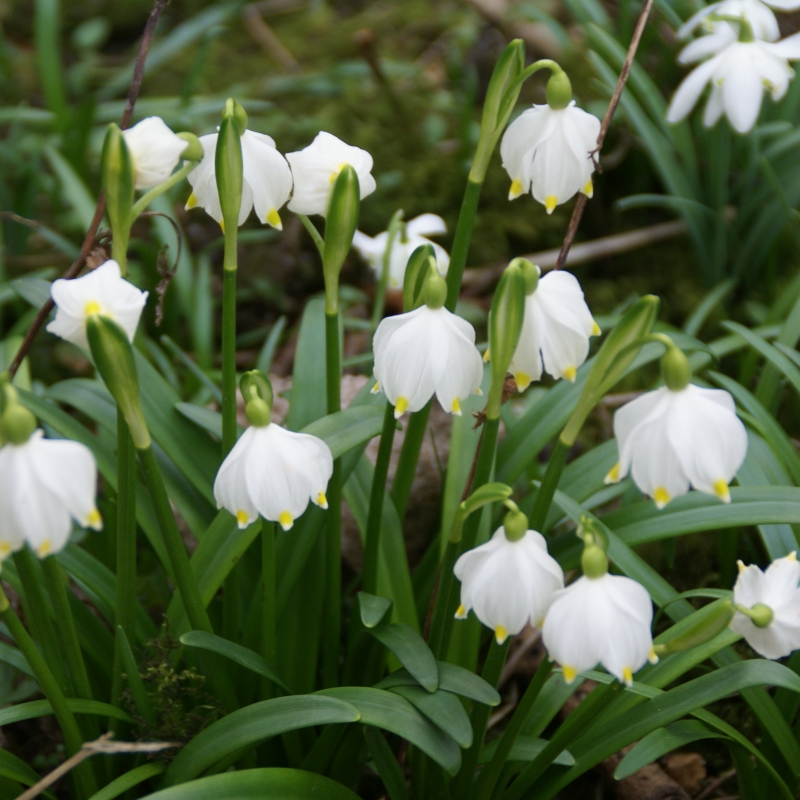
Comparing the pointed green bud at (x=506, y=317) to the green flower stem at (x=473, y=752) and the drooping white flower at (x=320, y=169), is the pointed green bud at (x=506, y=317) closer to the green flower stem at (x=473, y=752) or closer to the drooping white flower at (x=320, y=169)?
the drooping white flower at (x=320, y=169)

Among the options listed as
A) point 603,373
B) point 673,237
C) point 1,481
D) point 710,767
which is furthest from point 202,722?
point 673,237

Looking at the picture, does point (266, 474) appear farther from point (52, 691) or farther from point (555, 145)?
point (555, 145)

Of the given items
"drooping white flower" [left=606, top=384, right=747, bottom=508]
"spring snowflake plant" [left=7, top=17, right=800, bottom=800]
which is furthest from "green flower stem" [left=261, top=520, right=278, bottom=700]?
"drooping white flower" [left=606, top=384, right=747, bottom=508]

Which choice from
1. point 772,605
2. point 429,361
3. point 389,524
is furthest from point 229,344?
point 772,605

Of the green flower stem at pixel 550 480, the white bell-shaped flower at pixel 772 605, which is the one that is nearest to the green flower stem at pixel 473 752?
the green flower stem at pixel 550 480

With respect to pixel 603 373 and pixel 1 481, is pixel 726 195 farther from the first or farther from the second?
pixel 1 481

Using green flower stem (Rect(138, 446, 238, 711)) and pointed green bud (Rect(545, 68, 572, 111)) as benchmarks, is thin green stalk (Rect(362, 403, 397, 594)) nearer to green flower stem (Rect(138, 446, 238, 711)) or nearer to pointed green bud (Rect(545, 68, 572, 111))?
green flower stem (Rect(138, 446, 238, 711))
